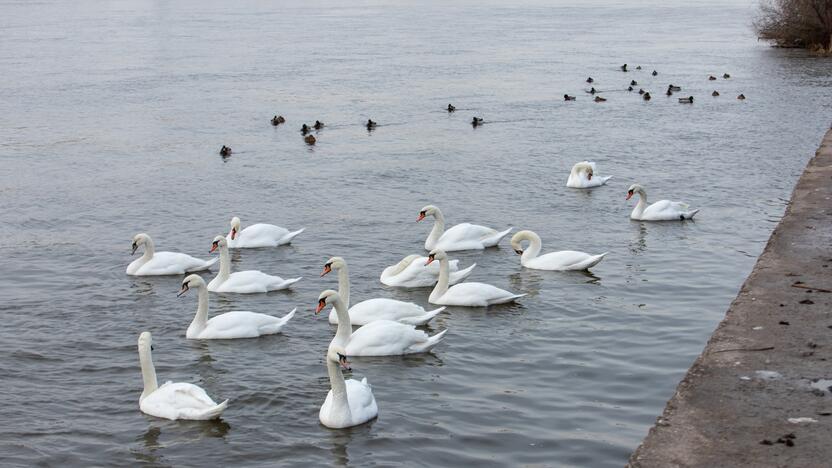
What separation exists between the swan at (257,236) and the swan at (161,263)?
1.33 metres

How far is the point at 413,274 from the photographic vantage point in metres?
17.1

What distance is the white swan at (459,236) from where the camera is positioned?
63.2 ft

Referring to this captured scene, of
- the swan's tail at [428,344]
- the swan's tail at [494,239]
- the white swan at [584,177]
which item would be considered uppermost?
the white swan at [584,177]

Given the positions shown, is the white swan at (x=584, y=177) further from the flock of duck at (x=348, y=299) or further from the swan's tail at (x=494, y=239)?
the swan's tail at (x=494, y=239)

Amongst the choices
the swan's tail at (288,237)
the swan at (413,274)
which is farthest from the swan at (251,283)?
the swan's tail at (288,237)

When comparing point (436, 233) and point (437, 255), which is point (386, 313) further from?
point (436, 233)

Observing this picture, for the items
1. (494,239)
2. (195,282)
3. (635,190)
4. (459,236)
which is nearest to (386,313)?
(195,282)

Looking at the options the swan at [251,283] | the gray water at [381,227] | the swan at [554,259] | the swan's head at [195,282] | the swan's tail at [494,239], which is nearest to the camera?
the gray water at [381,227]

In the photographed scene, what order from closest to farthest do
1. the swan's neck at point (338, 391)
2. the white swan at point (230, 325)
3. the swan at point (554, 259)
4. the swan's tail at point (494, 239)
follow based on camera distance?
the swan's neck at point (338, 391)
the white swan at point (230, 325)
the swan at point (554, 259)
the swan's tail at point (494, 239)

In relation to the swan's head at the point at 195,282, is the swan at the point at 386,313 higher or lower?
lower

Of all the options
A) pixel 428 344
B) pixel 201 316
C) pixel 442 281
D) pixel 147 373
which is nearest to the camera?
pixel 147 373

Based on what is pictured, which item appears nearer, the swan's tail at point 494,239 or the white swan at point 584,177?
the swan's tail at point 494,239

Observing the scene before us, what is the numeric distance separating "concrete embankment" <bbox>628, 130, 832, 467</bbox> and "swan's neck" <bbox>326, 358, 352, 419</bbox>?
351 centimetres

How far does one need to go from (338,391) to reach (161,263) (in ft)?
23.6
